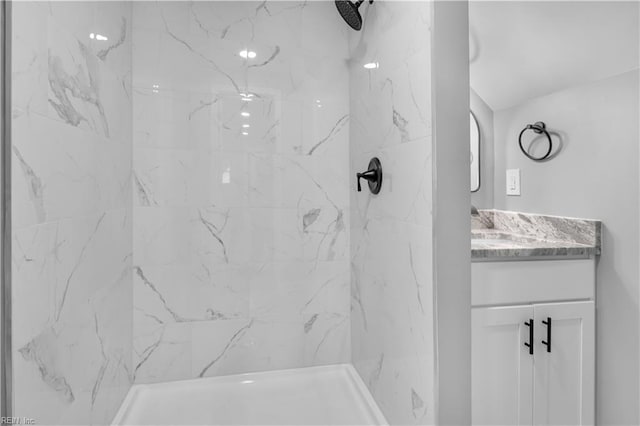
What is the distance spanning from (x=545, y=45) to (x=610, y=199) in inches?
28.9

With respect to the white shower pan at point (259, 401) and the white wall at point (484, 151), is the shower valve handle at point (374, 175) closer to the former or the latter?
the white shower pan at point (259, 401)

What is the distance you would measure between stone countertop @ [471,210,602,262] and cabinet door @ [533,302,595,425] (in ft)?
0.70

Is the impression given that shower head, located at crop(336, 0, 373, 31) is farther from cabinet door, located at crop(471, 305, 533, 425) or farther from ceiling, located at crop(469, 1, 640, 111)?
cabinet door, located at crop(471, 305, 533, 425)

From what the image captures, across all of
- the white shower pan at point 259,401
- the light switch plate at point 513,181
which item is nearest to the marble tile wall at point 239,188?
the white shower pan at point 259,401

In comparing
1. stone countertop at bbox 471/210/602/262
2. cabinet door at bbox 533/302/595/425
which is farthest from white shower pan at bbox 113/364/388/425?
stone countertop at bbox 471/210/602/262

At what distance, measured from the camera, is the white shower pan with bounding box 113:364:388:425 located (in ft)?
4.86

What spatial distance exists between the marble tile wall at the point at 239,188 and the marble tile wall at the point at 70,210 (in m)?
0.14

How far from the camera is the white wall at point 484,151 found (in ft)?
7.07

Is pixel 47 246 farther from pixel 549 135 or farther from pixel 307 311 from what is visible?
pixel 549 135

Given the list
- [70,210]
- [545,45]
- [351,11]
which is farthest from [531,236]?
[70,210]

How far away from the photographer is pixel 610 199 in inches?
58.9

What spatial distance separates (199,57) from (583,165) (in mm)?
1789

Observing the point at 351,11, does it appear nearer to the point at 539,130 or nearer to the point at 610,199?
the point at 539,130

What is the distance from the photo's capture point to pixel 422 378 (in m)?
1.13
